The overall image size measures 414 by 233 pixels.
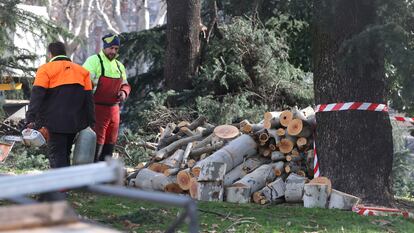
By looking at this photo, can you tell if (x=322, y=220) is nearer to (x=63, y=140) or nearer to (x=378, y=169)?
(x=378, y=169)

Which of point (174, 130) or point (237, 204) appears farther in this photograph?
point (174, 130)

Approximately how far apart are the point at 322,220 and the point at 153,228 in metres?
1.91

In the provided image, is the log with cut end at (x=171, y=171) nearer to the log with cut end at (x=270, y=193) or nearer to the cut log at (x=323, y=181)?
the log with cut end at (x=270, y=193)

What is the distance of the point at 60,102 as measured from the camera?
28.2 feet

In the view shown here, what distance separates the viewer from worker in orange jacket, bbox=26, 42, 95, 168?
854cm

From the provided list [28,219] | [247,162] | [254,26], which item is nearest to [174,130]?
[247,162]

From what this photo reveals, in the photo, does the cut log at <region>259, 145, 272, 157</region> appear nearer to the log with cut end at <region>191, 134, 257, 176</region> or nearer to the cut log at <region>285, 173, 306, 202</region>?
the log with cut end at <region>191, 134, 257, 176</region>

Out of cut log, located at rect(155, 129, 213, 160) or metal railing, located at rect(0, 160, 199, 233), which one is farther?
cut log, located at rect(155, 129, 213, 160)

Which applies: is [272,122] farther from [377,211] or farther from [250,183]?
[377,211]

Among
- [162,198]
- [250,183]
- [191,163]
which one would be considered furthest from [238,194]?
[162,198]

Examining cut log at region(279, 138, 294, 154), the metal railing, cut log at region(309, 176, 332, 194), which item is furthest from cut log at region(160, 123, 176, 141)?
the metal railing

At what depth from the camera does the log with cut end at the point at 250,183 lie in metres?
10.0

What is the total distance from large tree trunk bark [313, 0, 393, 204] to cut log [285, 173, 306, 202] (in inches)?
12.6

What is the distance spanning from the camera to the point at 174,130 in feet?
42.2
